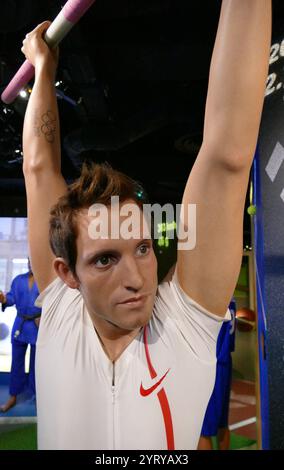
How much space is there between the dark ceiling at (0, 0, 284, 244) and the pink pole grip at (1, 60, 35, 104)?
23.1 inches

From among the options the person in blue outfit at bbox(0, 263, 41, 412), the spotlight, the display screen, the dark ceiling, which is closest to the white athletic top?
the dark ceiling

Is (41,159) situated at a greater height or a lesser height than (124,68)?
lesser

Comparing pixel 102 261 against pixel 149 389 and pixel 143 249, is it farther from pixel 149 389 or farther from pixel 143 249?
pixel 149 389

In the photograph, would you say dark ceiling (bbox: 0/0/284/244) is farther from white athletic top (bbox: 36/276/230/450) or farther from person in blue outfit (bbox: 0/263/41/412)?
person in blue outfit (bbox: 0/263/41/412)

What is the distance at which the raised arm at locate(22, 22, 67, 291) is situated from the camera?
106cm

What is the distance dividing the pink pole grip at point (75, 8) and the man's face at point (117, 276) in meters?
0.49

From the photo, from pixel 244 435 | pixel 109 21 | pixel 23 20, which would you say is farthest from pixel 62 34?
pixel 244 435

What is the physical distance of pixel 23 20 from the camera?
203 cm

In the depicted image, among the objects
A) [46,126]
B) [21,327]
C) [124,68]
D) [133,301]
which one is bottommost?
[21,327]

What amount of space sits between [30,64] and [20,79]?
0.11 m

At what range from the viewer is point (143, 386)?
36.9 inches

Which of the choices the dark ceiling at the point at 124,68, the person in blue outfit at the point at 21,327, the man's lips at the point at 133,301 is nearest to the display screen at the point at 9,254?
the dark ceiling at the point at 124,68

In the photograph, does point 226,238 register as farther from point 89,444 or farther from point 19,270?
point 19,270

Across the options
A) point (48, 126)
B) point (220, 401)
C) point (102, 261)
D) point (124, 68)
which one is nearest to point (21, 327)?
point (220, 401)
